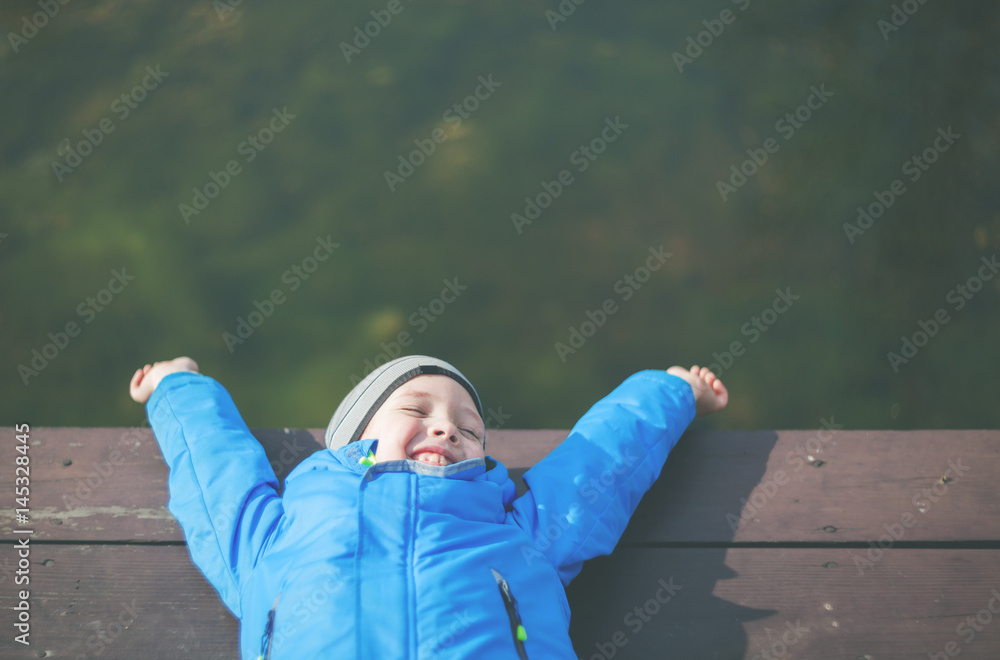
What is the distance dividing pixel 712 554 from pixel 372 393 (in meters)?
0.73

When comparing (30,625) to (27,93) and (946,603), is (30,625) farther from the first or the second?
(27,93)

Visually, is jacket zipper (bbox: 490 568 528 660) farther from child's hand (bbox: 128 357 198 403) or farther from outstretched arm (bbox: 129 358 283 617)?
child's hand (bbox: 128 357 198 403)

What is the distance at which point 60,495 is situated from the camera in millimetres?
1639

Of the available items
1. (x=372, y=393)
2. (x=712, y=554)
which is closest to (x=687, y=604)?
(x=712, y=554)

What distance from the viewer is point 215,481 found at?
1442mm

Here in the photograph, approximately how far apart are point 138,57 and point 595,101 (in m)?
1.76

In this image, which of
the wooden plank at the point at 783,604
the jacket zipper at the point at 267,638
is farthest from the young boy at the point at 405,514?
the wooden plank at the point at 783,604

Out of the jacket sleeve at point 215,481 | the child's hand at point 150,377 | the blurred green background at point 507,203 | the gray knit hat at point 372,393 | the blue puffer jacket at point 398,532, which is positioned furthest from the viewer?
the blurred green background at point 507,203

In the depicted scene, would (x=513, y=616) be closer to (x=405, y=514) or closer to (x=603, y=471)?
(x=405, y=514)

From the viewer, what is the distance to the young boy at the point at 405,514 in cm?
115

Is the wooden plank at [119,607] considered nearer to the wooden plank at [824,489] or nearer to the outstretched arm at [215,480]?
the outstretched arm at [215,480]

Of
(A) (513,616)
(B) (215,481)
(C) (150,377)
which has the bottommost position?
(A) (513,616)

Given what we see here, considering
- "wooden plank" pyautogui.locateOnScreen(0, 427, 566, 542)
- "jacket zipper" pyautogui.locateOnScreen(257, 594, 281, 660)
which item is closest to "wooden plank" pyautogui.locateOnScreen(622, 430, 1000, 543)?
"wooden plank" pyautogui.locateOnScreen(0, 427, 566, 542)

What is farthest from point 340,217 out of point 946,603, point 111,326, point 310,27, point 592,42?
point 946,603
